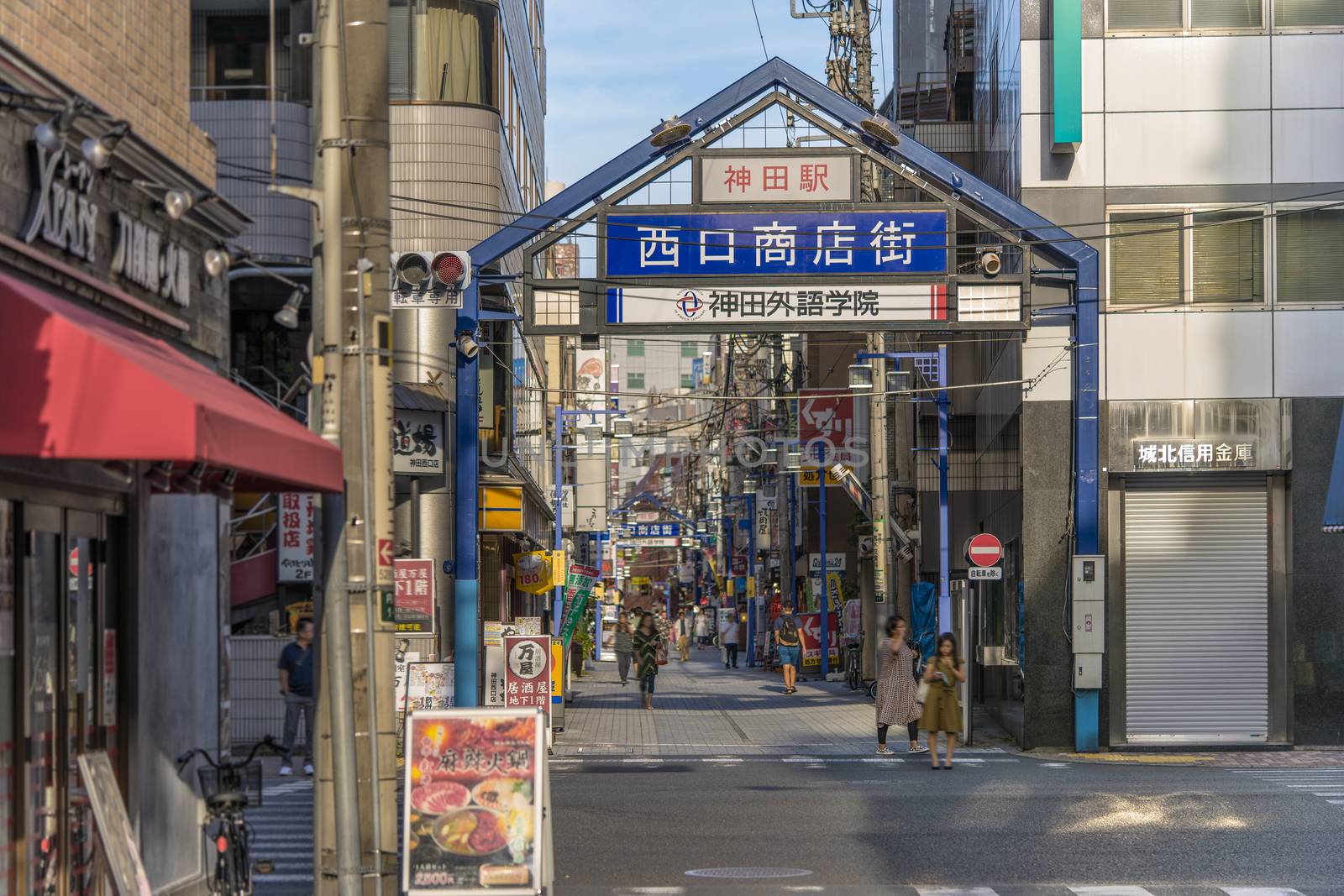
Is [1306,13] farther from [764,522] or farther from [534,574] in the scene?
[764,522]

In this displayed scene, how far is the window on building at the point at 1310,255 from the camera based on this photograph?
24.6m

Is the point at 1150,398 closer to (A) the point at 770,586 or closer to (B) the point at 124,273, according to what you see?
(B) the point at 124,273

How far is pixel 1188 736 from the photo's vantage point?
81.9 ft

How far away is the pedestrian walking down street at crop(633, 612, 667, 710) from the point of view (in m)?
33.7

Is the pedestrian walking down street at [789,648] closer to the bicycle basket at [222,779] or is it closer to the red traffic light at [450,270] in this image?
the red traffic light at [450,270]

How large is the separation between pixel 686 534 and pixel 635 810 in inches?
3150

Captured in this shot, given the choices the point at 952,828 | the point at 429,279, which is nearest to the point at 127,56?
the point at 429,279

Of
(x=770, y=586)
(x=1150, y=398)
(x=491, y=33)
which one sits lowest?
(x=770, y=586)

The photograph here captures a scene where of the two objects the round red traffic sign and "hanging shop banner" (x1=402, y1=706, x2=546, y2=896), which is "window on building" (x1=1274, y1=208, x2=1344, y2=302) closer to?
the round red traffic sign

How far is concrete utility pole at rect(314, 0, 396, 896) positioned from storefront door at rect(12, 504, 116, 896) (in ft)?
4.95

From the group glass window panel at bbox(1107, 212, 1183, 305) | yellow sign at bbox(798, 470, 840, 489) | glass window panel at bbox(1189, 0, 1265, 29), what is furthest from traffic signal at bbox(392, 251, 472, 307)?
yellow sign at bbox(798, 470, 840, 489)

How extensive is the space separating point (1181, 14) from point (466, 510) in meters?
12.6

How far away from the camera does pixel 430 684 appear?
23.0 meters

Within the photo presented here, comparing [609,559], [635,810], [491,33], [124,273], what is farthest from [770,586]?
[124,273]
